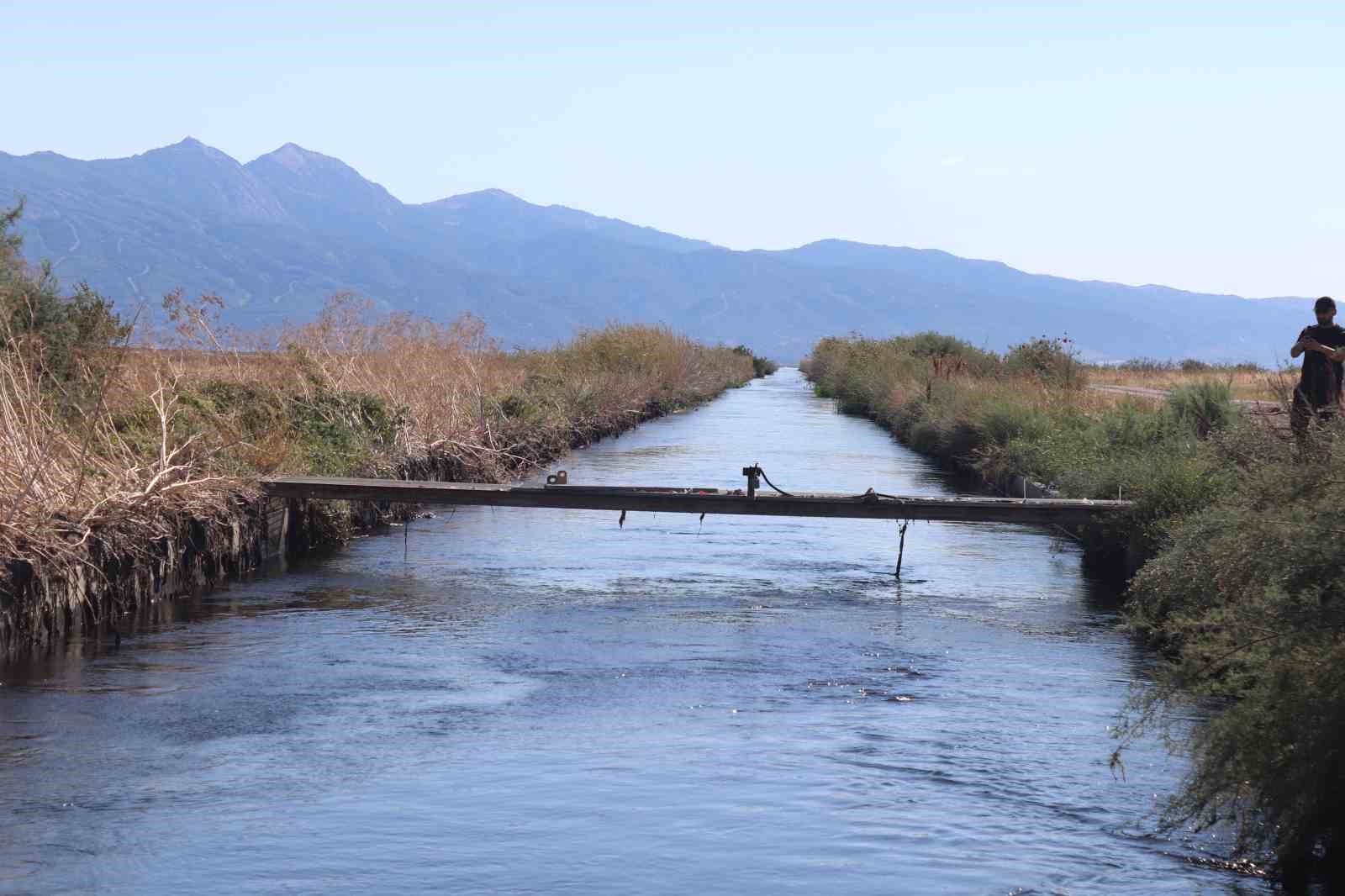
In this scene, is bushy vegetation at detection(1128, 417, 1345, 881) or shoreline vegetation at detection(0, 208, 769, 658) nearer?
bushy vegetation at detection(1128, 417, 1345, 881)

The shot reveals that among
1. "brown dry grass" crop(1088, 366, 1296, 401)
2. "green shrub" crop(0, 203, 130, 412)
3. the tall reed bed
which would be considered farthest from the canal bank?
"brown dry grass" crop(1088, 366, 1296, 401)

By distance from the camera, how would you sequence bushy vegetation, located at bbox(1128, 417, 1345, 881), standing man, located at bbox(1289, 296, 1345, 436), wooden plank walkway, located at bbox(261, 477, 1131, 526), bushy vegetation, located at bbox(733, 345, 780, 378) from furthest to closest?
bushy vegetation, located at bbox(733, 345, 780, 378) < wooden plank walkway, located at bbox(261, 477, 1131, 526) < standing man, located at bbox(1289, 296, 1345, 436) < bushy vegetation, located at bbox(1128, 417, 1345, 881)

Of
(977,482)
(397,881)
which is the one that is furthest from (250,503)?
(977,482)

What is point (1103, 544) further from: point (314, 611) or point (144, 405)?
point (144, 405)

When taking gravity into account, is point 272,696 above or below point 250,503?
below

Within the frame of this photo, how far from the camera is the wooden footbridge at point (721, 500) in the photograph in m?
18.0

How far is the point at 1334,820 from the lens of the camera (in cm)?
759

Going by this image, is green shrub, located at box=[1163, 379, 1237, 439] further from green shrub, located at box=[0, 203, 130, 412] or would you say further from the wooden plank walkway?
green shrub, located at box=[0, 203, 130, 412]

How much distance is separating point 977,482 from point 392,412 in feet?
37.5

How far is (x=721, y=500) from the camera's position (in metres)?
18.3

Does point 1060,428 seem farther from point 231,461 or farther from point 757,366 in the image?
point 757,366

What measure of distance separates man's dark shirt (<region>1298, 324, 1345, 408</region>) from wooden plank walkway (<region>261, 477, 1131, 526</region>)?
348cm

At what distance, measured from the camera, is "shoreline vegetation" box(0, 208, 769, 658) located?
44.6ft

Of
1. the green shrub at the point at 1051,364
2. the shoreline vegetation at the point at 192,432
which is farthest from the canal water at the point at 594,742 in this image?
the green shrub at the point at 1051,364
